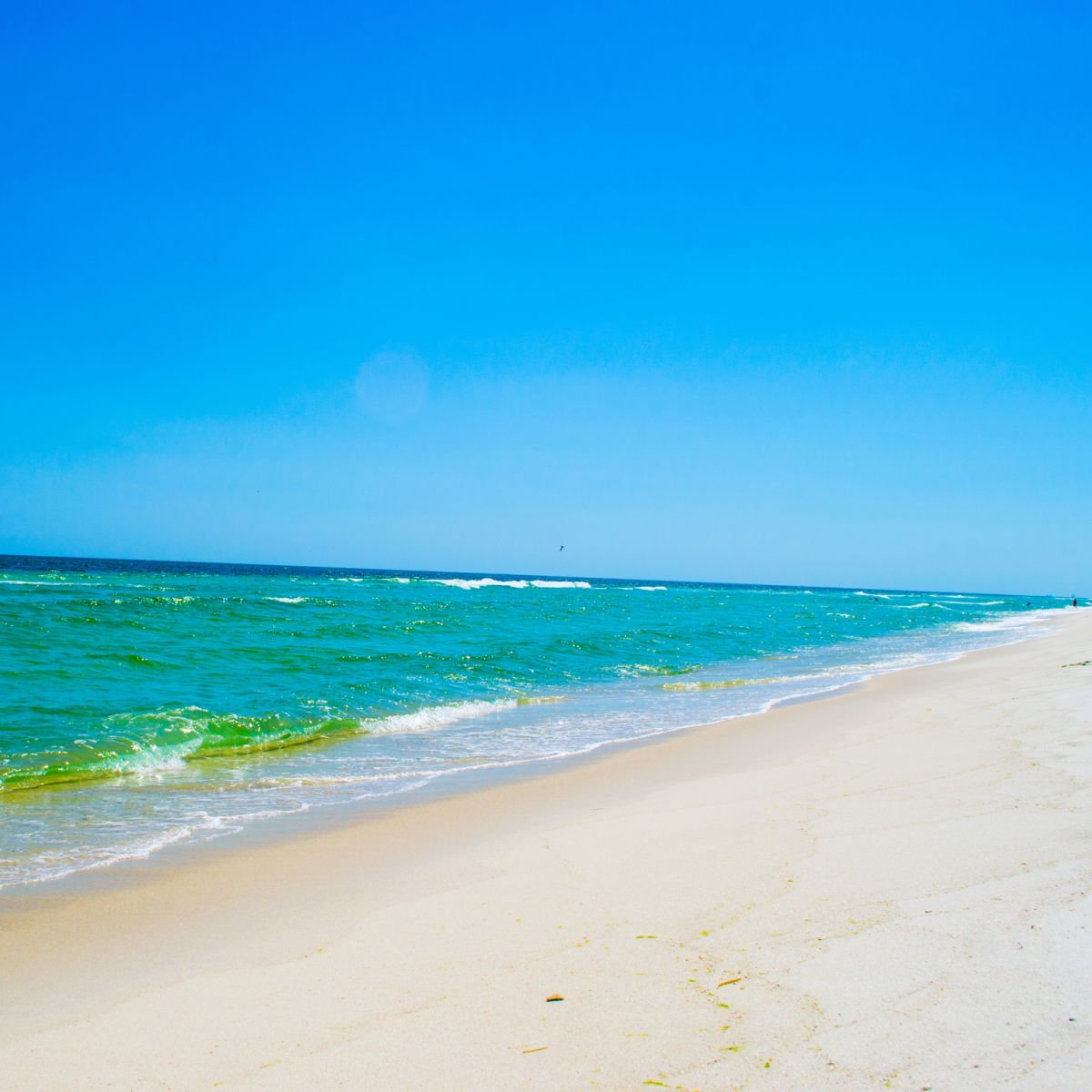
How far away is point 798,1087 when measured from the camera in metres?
2.69

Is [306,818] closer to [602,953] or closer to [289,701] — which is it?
[602,953]

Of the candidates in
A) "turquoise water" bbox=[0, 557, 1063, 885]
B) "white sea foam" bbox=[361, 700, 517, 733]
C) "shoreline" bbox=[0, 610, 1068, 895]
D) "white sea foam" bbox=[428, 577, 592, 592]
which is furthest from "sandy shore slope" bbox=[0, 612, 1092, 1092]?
"white sea foam" bbox=[428, 577, 592, 592]

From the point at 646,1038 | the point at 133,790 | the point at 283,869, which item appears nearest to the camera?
the point at 646,1038

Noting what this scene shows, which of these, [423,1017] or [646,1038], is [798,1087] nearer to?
[646,1038]

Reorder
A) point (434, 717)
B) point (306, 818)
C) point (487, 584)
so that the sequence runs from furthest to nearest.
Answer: point (487, 584), point (434, 717), point (306, 818)

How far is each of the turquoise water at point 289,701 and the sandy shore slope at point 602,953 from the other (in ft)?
5.44

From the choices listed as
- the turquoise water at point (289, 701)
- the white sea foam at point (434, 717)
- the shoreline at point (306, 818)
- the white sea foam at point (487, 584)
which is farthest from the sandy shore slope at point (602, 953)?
the white sea foam at point (487, 584)

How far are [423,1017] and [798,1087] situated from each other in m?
1.48

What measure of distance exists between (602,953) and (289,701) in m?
9.95

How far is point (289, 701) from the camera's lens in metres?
12.8

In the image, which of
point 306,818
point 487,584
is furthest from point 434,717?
point 487,584

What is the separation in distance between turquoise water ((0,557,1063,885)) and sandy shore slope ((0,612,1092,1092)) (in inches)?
65.3

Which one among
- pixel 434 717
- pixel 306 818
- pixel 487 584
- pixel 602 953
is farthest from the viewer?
pixel 487 584

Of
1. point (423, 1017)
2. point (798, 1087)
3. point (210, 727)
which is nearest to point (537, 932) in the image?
point (423, 1017)
